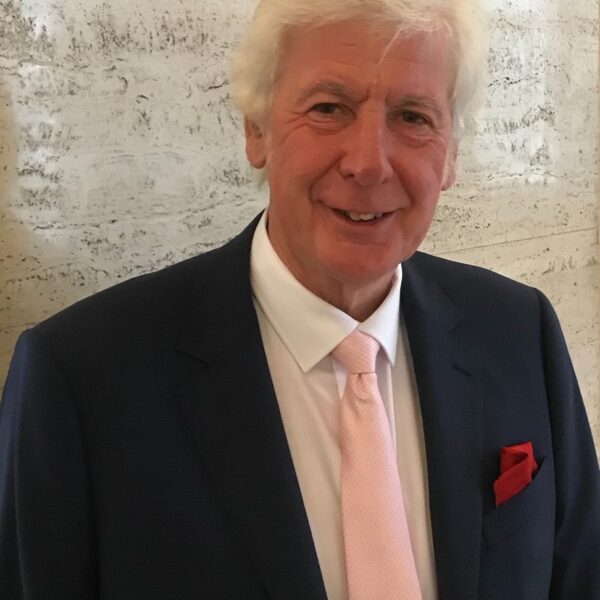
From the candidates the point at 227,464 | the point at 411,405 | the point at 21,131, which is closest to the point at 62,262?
the point at 21,131

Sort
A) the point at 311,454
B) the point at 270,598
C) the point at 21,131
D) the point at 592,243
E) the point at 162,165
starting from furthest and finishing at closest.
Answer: the point at 592,243
the point at 162,165
the point at 21,131
the point at 311,454
the point at 270,598

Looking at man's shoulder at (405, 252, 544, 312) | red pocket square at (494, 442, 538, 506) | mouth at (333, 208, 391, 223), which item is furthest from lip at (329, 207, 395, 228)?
red pocket square at (494, 442, 538, 506)

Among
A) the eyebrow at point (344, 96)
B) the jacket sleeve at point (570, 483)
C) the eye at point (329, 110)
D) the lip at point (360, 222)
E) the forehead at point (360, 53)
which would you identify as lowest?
the jacket sleeve at point (570, 483)

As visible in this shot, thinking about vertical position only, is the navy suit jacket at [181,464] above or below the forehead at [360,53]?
below

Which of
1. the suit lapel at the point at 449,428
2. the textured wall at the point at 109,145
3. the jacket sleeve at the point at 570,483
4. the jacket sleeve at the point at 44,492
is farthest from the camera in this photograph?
the jacket sleeve at the point at 570,483

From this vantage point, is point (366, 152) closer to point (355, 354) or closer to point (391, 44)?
point (391, 44)

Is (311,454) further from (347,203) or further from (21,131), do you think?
(21,131)

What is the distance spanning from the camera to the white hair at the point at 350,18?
1003 millimetres

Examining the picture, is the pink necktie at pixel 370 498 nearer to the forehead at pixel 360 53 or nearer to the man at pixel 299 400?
the man at pixel 299 400

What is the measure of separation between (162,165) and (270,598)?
0.72 meters

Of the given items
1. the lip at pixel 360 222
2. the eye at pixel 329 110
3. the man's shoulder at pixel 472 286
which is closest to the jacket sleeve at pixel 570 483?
the man's shoulder at pixel 472 286

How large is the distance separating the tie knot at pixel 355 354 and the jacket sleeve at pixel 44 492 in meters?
0.36

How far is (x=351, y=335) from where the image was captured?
1.12m

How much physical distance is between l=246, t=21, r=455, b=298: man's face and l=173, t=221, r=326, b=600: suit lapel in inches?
5.6
